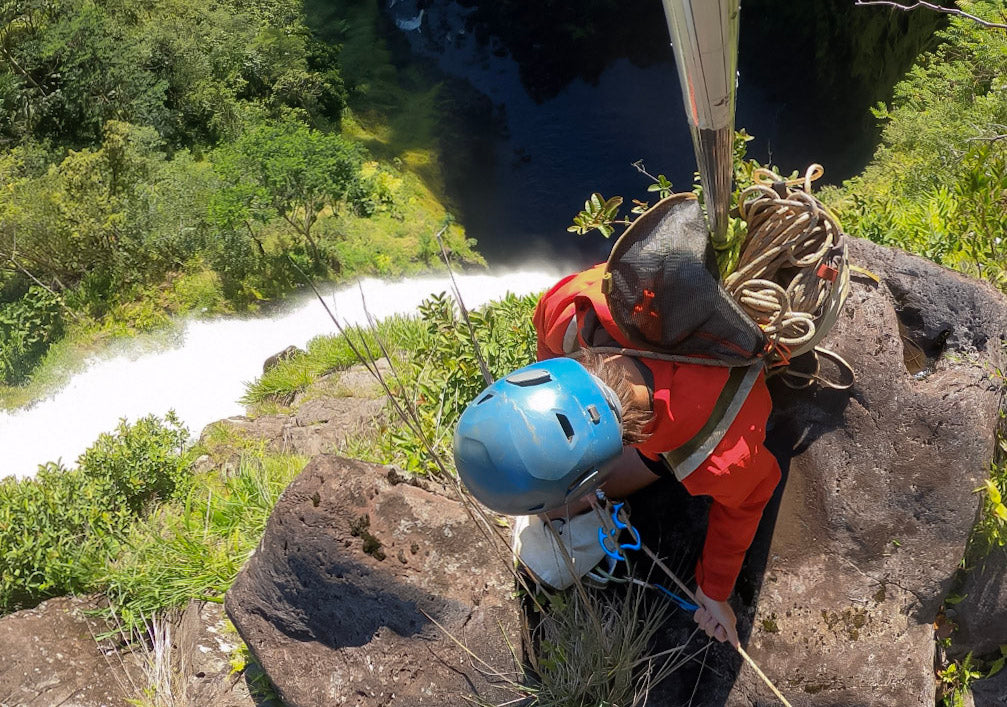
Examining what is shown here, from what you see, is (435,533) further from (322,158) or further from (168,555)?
(322,158)

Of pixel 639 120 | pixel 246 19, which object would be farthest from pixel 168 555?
pixel 246 19

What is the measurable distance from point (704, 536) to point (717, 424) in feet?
2.90

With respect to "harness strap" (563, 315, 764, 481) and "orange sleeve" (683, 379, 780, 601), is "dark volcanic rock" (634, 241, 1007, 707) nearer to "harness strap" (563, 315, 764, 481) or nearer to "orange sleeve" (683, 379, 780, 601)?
"orange sleeve" (683, 379, 780, 601)

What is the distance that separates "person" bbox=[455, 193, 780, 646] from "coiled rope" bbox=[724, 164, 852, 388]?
202 mm

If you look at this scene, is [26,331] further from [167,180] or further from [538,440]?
[538,440]

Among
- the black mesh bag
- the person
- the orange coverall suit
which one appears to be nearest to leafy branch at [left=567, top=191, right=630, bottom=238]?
the person

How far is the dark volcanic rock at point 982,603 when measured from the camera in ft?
11.0

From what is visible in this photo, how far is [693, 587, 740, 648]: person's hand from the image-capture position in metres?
2.87

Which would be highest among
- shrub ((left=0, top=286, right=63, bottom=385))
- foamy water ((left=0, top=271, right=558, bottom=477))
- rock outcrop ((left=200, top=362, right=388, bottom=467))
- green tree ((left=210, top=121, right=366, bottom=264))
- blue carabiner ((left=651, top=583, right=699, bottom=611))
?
blue carabiner ((left=651, top=583, right=699, bottom=611))

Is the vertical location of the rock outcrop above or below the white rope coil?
below

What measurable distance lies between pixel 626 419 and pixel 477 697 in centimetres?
140

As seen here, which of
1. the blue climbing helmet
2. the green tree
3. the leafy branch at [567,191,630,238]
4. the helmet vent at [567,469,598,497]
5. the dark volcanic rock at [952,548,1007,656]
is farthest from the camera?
the green tree

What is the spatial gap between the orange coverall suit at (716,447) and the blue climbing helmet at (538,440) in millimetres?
251

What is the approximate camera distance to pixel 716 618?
2.88 meters
